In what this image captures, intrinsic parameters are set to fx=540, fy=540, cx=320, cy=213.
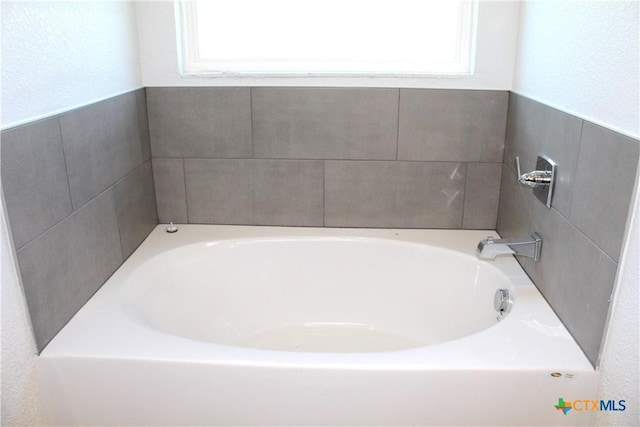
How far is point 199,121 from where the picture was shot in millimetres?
2285

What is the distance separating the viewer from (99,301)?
5.78ft

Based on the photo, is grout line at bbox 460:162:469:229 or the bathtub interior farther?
grout line at bbox 460:162:469:229

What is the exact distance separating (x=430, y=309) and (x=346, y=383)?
2.91 feet

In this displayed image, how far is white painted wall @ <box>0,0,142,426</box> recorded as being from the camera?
132 cm

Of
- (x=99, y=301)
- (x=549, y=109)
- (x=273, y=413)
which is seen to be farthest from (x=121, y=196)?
(x=549, y=109)

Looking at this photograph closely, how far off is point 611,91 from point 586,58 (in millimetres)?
183

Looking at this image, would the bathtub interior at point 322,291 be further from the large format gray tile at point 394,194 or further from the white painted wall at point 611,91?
the white painted wall at point 611,91

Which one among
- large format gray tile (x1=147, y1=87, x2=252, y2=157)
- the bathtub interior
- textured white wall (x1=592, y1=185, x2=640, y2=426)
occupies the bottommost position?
the bathtub interior

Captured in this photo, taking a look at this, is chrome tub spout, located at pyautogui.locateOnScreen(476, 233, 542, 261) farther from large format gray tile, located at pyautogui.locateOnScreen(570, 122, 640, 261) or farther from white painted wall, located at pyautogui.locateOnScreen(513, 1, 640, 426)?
white painted wall, located at pyautogui.locateOnScreen(513, 1, 640, 426)

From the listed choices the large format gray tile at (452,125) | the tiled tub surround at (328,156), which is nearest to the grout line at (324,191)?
the tiled tub surround at (328,156)

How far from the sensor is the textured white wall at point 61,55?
1.33m

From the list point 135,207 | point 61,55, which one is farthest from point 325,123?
point 61,55

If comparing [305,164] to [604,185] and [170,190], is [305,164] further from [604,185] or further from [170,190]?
[604,185]

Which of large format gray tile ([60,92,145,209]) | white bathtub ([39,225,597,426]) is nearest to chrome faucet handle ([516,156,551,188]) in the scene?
white bathtub ([39,225,597,426])
